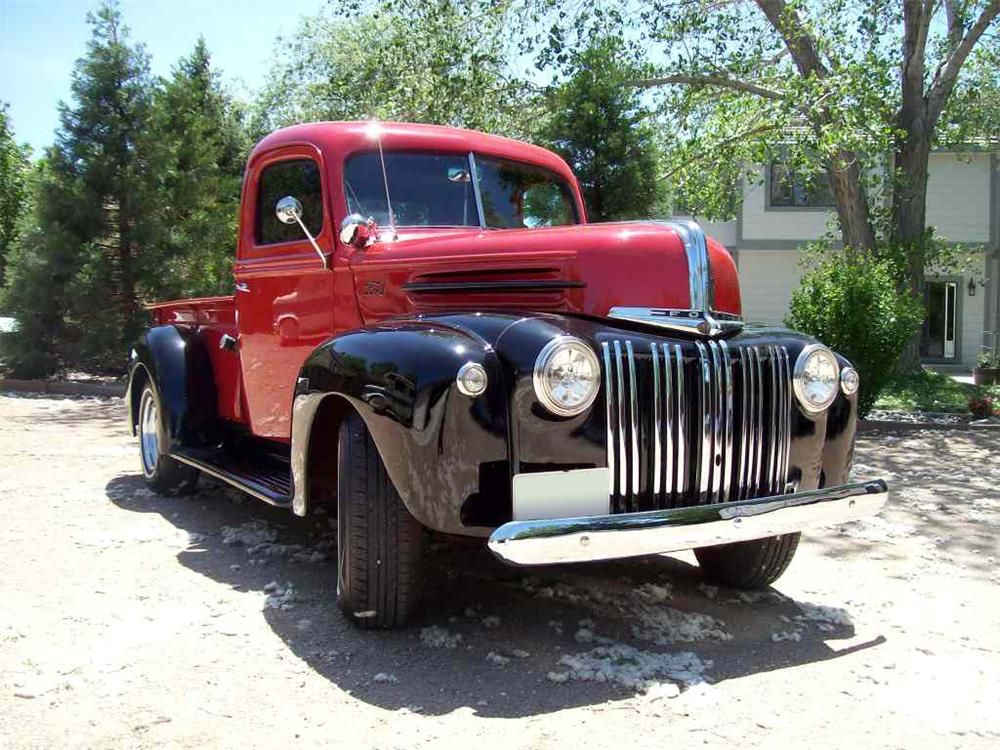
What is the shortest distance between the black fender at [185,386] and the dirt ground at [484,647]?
20.7 inches

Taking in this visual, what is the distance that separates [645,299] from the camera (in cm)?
338

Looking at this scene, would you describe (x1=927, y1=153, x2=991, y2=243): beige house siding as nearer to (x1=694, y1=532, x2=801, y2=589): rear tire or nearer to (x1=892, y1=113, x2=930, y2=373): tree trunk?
(x1=892, y1=113, x2=930, y2=373): tree trunk

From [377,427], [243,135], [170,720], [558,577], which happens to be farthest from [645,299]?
[243,135]

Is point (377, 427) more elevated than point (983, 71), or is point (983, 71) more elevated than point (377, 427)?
point (983, 71)

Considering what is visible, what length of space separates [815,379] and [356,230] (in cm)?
194

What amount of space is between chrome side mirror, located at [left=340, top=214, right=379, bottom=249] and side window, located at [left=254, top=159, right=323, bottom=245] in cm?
30

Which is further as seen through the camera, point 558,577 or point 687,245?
point 558,577

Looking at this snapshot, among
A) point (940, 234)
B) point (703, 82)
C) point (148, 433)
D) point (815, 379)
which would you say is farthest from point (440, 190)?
point (940, 234)

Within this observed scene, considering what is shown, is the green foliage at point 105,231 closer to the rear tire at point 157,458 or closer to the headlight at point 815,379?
the rear tire at point 157,458

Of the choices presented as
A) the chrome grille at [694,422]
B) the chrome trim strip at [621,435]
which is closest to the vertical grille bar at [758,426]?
the chrome grille at [694,422]

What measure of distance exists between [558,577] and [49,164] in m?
10.9

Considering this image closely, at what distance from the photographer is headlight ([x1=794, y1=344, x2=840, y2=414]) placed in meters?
3.45

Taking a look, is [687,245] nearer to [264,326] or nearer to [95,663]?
[264,326]

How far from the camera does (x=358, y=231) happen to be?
4027mm
